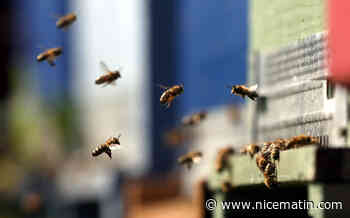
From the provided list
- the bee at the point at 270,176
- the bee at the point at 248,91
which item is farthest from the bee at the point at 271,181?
the bee at the point at 248,91

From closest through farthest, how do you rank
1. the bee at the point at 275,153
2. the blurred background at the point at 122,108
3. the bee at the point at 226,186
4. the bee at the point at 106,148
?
the bee at the point at 275,153 < the bee at the point at 226,186 < the bee at the point at 106,148 < the blurred background at the point at 122,108

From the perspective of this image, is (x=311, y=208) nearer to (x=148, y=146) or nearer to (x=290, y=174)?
(x=290, y=174)

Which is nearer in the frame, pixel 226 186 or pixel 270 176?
pixel 270 176

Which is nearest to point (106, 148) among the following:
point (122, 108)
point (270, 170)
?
point (270, 170)

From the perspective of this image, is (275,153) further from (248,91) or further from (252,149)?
(248,91)

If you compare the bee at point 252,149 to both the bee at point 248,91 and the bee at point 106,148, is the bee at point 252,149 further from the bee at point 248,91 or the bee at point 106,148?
the bee at point 106,148

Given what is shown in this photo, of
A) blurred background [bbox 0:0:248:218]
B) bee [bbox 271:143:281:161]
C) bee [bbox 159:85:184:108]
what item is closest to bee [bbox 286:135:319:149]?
bee [bbox 271:143:281:161]
